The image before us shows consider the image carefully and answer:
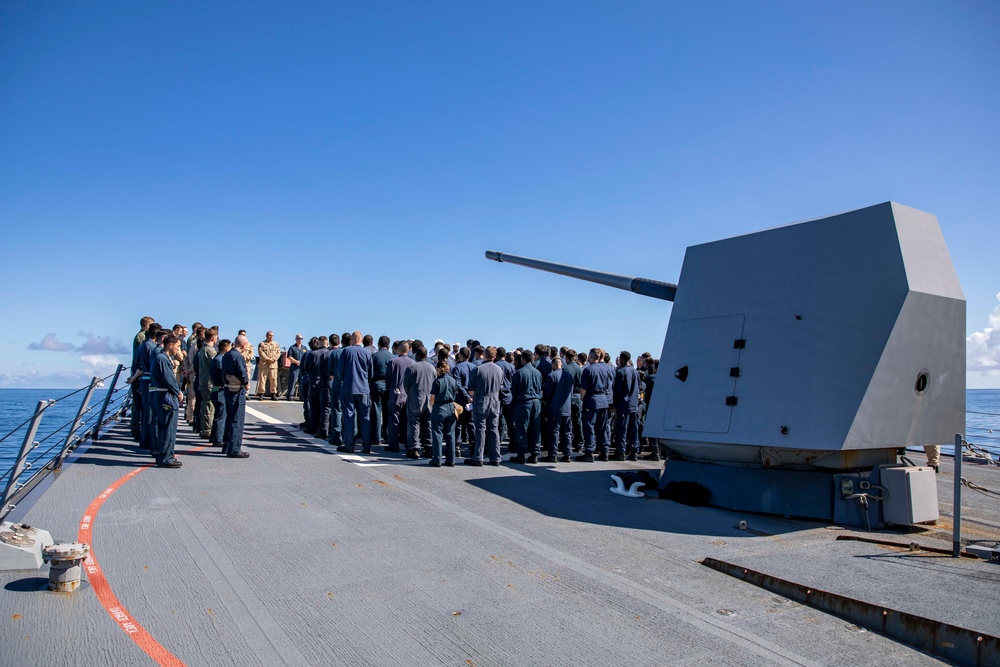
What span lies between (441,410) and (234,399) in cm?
313

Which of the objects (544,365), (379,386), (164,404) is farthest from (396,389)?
(164,404)

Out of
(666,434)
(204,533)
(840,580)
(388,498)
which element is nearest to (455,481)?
(388,498)

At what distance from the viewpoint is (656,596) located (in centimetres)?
459

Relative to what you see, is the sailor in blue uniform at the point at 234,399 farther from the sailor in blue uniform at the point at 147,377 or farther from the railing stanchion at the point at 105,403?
the railing stanchion at the point at 105,403

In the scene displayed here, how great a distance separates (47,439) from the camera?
22.7 feet

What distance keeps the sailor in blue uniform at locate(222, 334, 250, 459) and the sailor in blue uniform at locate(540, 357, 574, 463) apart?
4.96m

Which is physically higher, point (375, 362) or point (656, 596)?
point (375, 362)

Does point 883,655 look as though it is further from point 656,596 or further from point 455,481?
point 455,481

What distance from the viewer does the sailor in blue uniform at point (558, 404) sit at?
11.2m

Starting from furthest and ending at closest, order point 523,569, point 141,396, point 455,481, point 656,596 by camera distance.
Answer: point 141,396, point 455,481, point 523,569, point 656,596

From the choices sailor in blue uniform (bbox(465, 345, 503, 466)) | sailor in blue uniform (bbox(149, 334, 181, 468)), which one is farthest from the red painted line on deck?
sailor in blue uniform (bbox(465, 345, 503, 466))

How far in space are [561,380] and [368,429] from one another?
341 cm

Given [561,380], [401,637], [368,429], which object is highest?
[561,380]

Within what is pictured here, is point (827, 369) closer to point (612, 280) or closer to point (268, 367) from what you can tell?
point (612, 280)
